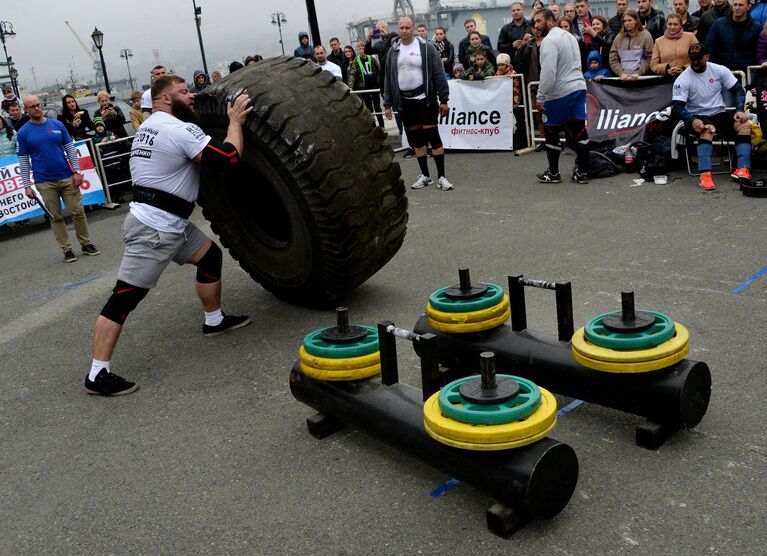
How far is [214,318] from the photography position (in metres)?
5.90

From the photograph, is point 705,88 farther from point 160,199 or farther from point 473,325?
point 160,199

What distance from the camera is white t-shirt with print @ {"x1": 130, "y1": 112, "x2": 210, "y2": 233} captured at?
5.05 meters

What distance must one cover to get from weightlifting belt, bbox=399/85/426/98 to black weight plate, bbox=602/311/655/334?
21.3 ft

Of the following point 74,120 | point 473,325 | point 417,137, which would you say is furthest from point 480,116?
point 473,325

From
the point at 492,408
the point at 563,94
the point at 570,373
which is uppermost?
the point at 563,94

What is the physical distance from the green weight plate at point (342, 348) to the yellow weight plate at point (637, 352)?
3.29 ft

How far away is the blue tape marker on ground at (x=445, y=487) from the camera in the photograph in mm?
3432

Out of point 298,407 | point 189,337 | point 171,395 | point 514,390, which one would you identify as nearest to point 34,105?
point 189,337

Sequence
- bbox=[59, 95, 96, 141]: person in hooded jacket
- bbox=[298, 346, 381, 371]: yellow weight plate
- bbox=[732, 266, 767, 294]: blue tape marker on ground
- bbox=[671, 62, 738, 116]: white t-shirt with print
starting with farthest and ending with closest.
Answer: bbox=[59, 95, 96, 141]: person in hooded jacket < bbox=[671, 62, 738, 116]: white t-shirt with print < bbox=[732, 266, 767, 294]: blue tape marker on ground < bbox=[298, 346, 381, 371]: yellow weight plate

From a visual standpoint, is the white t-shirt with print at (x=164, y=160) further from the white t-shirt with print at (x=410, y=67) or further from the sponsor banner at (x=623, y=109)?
the sponsor banner at (x=623, y=109)

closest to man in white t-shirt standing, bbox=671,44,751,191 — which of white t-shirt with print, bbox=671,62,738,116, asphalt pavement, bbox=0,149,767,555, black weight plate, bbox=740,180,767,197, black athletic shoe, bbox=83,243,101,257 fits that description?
white t-shirt with print, bbox=671,62,738,116

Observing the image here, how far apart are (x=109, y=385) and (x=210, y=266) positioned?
3.75 ft

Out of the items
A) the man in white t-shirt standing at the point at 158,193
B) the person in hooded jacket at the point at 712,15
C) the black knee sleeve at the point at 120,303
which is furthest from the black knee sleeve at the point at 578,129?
the black knee sleeve at the point at 120,303

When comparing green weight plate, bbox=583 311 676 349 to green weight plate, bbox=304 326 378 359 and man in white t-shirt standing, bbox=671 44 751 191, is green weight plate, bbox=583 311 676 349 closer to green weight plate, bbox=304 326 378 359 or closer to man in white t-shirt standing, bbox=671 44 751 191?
green weight plate, bbox=304 326 378 359
